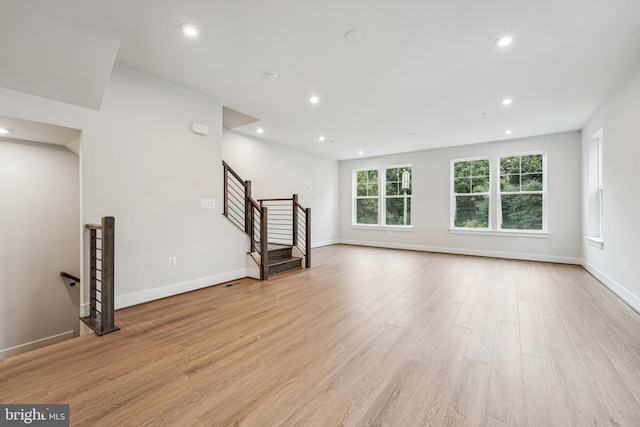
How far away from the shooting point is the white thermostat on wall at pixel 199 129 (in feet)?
12.1

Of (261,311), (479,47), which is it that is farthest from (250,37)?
(261,311)

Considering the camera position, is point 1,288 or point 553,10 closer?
point 553,10

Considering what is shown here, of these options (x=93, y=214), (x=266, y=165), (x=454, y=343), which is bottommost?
(x=454, y=343)

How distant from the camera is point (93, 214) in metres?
2.86

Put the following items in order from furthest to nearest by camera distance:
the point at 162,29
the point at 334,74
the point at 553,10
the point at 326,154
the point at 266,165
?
the point at 326,154
the point at 266,165
the point at 334,74
the point at 162,29
the point at 553,10

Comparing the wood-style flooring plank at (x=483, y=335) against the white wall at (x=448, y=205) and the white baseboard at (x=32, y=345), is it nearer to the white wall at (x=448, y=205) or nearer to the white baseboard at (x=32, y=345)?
the white wall at (x=448, y=205)

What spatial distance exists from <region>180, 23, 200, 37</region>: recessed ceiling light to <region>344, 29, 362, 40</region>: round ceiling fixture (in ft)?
4.60

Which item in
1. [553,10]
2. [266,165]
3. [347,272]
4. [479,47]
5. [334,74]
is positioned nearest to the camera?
[553,10]

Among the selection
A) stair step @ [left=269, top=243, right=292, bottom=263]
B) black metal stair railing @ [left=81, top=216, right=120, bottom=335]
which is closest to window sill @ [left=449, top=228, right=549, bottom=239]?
stair step @ [left=269, top=243, right=292, bottom=263]

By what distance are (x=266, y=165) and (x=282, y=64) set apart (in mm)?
3590

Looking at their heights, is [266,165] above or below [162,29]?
below

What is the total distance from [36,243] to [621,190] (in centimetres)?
782

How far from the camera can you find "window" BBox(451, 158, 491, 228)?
657 cm

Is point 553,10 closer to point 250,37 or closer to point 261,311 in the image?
point 250,37
